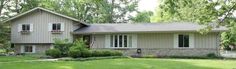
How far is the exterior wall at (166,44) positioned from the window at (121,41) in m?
0.63

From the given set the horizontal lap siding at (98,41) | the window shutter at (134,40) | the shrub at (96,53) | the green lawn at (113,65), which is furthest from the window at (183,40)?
the green lawn at (113,65)

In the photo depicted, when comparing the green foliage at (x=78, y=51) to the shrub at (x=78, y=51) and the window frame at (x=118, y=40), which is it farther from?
the window frame at (x=118, y=40)

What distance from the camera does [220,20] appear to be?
20312 mm

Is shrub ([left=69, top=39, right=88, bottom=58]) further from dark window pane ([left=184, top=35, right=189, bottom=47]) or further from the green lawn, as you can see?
dark window pane ([left=184, top=35, right=189, bottom=47])

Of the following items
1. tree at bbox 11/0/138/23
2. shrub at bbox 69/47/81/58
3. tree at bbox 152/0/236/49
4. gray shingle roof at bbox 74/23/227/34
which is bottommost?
shrub at bbox 69/47/81/58

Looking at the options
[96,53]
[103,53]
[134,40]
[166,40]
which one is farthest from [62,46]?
[166,40]

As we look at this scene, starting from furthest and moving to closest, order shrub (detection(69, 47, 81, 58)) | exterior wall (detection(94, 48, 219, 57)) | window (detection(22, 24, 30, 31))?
window (detection(22, 24, 30, 31)), exterior wall (detection(94, 48, 219, 57)), shrub (detection(69, 47, 81, 58))

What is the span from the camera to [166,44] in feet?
106

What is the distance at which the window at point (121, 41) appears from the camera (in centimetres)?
3334

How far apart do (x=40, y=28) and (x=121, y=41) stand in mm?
7492

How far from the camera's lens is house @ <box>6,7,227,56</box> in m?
31.3

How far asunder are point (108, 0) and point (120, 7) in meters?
2.18

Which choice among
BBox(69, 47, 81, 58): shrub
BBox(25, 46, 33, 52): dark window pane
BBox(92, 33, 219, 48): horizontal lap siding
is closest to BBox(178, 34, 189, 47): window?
BBox(92, 33, 219, 48): horizontal lap siding

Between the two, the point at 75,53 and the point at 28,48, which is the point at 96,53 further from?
the point at 28,48
